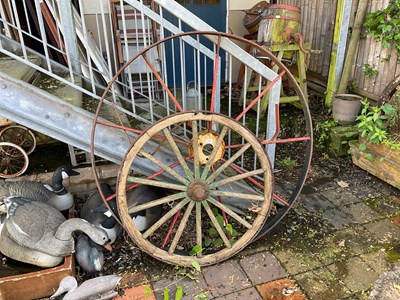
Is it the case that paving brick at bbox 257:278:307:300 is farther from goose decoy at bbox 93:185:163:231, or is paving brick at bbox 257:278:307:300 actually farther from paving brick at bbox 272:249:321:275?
goose decoy at bbox 93:185:163:231

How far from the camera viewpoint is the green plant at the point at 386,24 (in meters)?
4.32

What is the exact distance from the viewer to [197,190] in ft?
9.13

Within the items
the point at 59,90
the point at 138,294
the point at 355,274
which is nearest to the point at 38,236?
the point at 138,294

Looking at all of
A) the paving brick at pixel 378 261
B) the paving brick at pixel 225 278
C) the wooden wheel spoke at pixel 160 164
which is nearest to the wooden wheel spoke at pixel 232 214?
the wooden wheel spoke at pixel 160 164

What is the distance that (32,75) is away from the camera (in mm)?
3164

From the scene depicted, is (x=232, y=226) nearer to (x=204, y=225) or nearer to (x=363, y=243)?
(x=204, y=225)

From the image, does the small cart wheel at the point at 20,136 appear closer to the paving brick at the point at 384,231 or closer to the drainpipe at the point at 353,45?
the paving brick at the point at 384,231

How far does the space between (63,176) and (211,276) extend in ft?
5.61

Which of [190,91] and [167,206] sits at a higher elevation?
[190,91]

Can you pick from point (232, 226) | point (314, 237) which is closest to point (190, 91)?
point (232, 226)

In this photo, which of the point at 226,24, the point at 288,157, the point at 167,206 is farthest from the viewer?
the point at 226,24

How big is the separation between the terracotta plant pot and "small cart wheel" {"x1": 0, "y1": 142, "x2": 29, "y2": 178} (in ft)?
12.8

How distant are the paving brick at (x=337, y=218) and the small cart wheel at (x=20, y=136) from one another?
11.1 ft

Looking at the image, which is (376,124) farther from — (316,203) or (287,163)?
(316,203)
